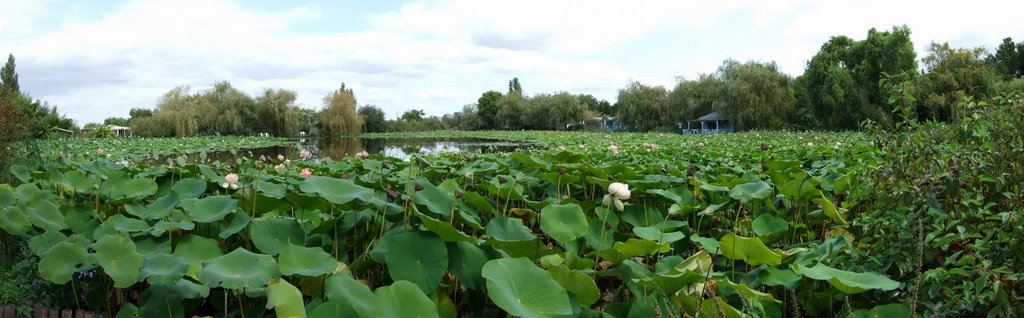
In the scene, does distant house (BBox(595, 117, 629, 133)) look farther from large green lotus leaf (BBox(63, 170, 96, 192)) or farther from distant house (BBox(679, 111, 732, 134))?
large green lotus leaf (BBox(63, 170, 96, 192))

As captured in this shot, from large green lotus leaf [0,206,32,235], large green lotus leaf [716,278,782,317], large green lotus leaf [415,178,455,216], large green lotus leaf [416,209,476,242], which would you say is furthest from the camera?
large green lotus leaf [0,206,32,235]

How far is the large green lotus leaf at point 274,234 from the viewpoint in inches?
73.2

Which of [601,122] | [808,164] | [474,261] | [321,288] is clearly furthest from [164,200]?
[601,122]

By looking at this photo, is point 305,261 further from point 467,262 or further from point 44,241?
point 44,241

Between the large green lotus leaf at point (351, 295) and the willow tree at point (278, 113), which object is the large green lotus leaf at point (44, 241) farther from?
the willow tree at point (278, 113)

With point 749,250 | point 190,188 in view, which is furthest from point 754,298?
point 190,188

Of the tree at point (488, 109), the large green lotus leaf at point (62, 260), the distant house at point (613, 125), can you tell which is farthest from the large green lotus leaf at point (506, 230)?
the tree at point (488, 109)

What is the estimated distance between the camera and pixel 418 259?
1.63 meters

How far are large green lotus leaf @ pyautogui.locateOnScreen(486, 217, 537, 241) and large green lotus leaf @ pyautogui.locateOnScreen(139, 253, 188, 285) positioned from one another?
0.81 meters

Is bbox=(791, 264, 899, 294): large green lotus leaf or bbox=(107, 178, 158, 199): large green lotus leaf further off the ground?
bbox=(107, 178, 158, 199): large green lotus leaf

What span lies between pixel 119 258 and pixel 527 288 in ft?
3.83

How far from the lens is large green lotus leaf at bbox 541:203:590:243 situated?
1.81 metres

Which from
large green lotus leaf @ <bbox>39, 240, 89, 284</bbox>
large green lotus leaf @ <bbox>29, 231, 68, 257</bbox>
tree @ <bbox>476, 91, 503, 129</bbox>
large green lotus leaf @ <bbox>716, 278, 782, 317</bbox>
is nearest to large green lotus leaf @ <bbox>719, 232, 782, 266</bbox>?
large green lotus leaf @ <bbox>716, 278, 782, 317</bbox>

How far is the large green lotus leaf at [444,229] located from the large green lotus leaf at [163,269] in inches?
25.5
